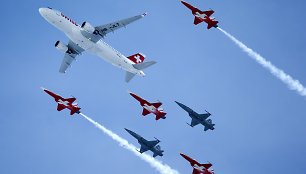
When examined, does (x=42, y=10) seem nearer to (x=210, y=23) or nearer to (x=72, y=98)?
(x=72, y=98)

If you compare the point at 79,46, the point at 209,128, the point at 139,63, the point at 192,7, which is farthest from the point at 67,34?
the point at 209,128

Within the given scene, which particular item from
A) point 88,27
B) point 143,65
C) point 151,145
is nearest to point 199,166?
point 151,145

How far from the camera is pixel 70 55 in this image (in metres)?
194

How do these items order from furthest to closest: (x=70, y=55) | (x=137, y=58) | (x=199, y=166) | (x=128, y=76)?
(x=70, y=55)
(x=137, y=58)
(x=128, y=76)
(x=199, y=166)

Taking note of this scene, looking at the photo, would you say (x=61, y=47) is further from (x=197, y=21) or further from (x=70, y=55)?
(x=197, y=21)

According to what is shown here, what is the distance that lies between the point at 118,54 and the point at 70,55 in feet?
72.4

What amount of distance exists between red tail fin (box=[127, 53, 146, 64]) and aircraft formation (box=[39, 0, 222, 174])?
200 inches

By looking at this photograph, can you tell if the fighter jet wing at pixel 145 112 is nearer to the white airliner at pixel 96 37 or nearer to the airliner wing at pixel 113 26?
the white airliner at pixel 96 37

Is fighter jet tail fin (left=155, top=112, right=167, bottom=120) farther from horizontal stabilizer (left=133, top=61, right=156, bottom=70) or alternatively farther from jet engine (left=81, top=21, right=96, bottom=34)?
jet engine (left=81, top=21, right=96, bottom=34)

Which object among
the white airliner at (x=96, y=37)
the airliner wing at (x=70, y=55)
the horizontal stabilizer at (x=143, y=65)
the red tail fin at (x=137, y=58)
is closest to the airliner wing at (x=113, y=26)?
the white airliner at (x=96, y=37)

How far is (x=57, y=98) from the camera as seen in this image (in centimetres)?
17325

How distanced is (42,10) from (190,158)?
5312 cm

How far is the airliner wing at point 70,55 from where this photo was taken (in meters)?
191

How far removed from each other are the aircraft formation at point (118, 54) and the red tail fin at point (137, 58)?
200 inches
